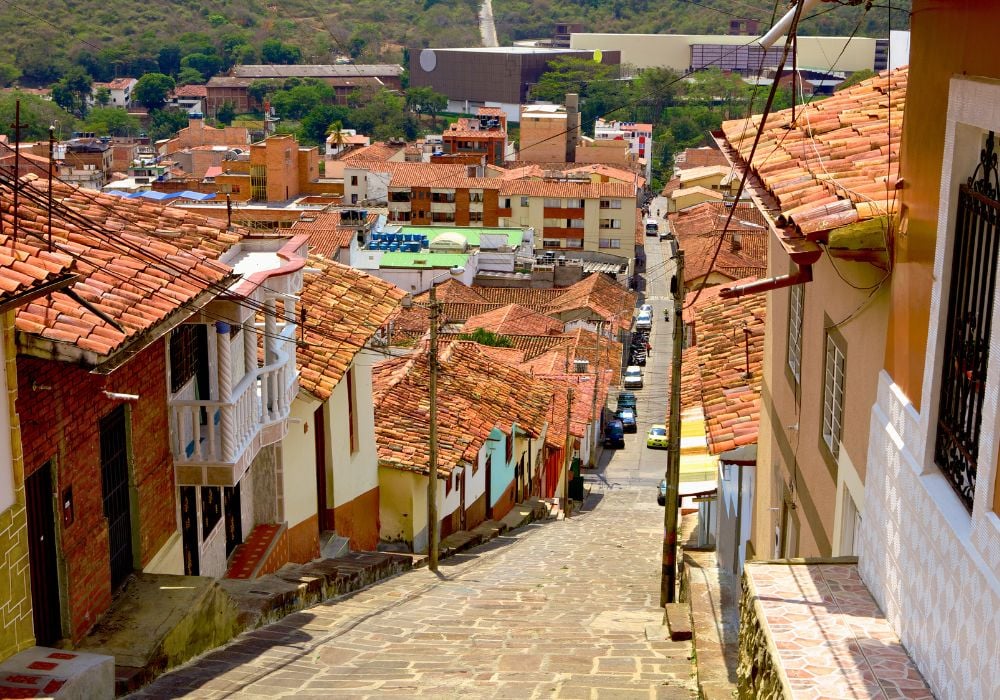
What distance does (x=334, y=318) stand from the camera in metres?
16.6

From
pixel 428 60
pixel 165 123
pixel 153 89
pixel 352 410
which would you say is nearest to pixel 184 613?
pixel 352 410

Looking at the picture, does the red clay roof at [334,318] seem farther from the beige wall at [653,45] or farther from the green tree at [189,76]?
the beige wall at [653,45]

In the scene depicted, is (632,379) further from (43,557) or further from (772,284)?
(43,557)

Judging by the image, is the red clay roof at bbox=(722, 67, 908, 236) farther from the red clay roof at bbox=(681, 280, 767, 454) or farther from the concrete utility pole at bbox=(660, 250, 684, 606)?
the concrete utility pole at bbox=(660, 250, 684, 606)

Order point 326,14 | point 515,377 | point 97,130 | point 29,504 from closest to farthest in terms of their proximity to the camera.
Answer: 1. point 29,504
2. point 515,377
3. point 97,130
4. point 326,14

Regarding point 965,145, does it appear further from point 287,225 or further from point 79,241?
point 287,225

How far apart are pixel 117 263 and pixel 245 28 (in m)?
170

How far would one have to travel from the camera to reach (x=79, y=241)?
10.6m

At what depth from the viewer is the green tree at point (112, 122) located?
126m

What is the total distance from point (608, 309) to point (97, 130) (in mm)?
85971

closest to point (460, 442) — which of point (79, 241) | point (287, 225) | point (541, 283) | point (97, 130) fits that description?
point (79, 241)

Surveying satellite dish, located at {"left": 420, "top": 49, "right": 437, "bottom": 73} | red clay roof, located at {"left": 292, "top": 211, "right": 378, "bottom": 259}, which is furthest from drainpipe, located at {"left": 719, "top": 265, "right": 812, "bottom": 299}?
satellite dish, located at {"left": 420, "top": 49, "right": 437, "bottom": 73}

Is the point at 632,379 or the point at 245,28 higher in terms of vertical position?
the point at 245,28

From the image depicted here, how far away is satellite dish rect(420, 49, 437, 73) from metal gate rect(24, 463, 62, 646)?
488 ft
